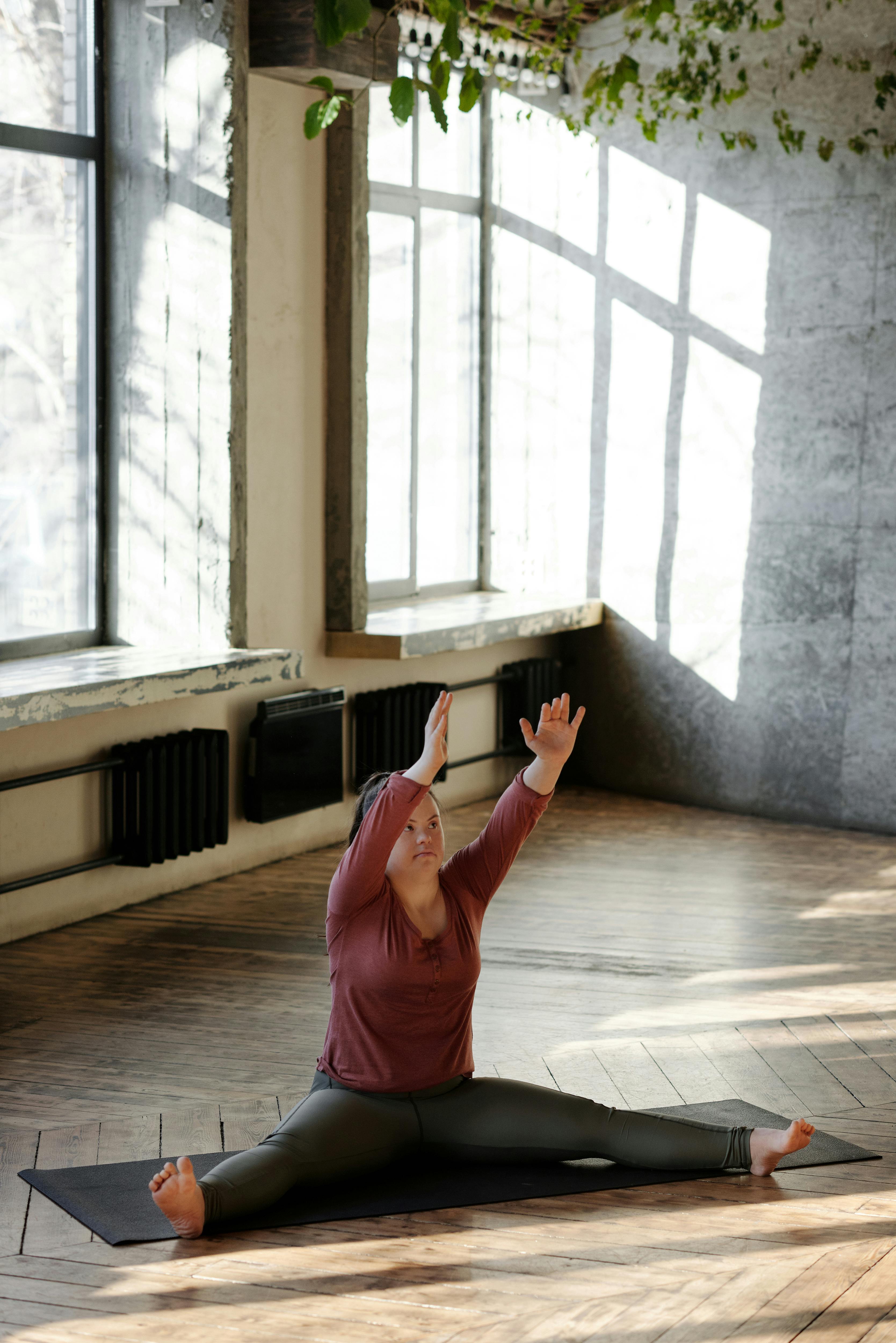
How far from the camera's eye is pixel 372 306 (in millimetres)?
7383

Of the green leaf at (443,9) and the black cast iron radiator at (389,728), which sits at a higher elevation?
the green leaf at (443,9)

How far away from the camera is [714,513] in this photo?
7.77m

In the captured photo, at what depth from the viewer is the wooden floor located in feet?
9.20

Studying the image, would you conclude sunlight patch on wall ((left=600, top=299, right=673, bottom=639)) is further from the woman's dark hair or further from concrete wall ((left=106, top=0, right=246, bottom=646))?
the woman's dark hair

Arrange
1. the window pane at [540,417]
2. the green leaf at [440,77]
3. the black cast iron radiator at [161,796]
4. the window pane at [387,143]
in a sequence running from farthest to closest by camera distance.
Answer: the window pane at [540,417]
the window pane at [387,143]
the black cast iron radiator at [161,796]
the green leaf at [440,77]

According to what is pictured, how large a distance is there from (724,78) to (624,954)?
4.42 meters

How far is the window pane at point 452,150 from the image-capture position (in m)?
7.71

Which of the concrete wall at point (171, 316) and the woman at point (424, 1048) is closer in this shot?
the woman at point (424, 1048)

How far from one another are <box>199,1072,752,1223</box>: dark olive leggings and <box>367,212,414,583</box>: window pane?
168 inches

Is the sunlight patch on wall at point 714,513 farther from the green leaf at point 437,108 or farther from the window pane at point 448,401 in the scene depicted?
the green leaf at point 437,108

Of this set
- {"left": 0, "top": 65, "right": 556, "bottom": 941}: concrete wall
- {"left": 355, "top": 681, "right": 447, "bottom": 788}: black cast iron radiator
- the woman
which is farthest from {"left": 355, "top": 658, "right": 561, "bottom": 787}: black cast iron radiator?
the woman

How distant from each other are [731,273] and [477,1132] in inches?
207

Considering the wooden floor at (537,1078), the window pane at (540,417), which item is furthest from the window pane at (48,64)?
the window pane at (540,417)

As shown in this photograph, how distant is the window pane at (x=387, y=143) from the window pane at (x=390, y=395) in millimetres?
187
